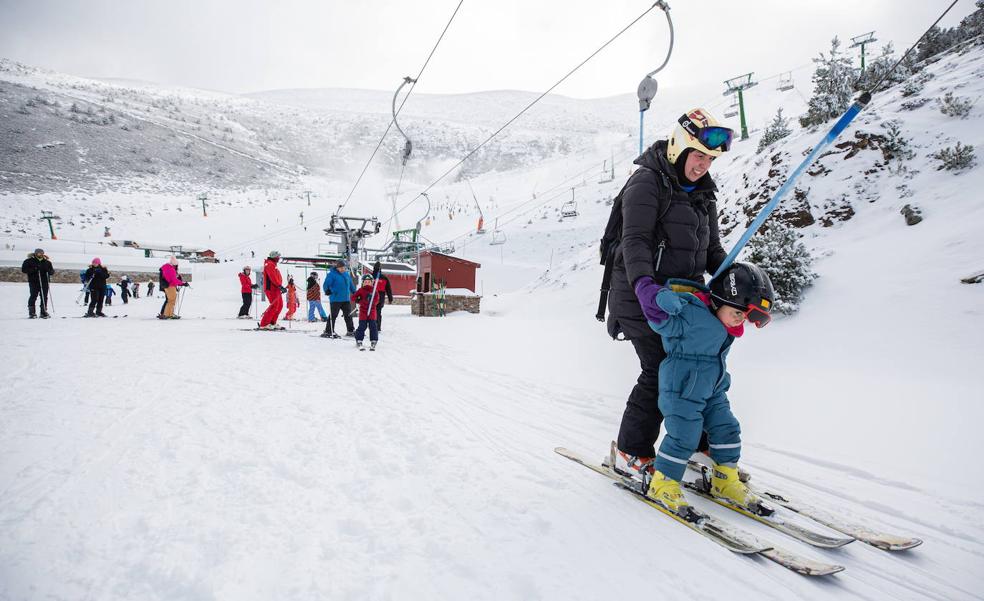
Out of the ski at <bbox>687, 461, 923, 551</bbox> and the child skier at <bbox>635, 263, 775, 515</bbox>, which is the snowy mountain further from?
the child skier at <bbox>635, 263, 775, 515</bbox>

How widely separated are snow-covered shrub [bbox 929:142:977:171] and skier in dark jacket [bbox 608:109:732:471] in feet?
26.9

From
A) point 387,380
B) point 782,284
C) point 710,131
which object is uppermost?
point 710,131

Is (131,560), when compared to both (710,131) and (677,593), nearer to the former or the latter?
(677,593)

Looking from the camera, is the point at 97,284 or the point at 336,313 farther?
the point at 97,284

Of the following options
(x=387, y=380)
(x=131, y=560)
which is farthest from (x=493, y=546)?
(x=387, y=380)

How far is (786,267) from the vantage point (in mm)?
6621

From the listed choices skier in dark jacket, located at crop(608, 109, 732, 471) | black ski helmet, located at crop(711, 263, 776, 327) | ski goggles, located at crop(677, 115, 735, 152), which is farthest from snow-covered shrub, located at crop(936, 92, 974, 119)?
black ski helmet, located at crop(711, 263, 776, 327)

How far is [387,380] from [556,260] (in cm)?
2822

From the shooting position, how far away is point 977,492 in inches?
99.8

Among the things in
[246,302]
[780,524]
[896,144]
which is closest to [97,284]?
[246,302]

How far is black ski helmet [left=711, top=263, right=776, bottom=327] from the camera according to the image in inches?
85.3

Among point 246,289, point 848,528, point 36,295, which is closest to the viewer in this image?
point 848,528

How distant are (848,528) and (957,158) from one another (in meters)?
8.78

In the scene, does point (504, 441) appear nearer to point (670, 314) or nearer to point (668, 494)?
point (668, 494)
